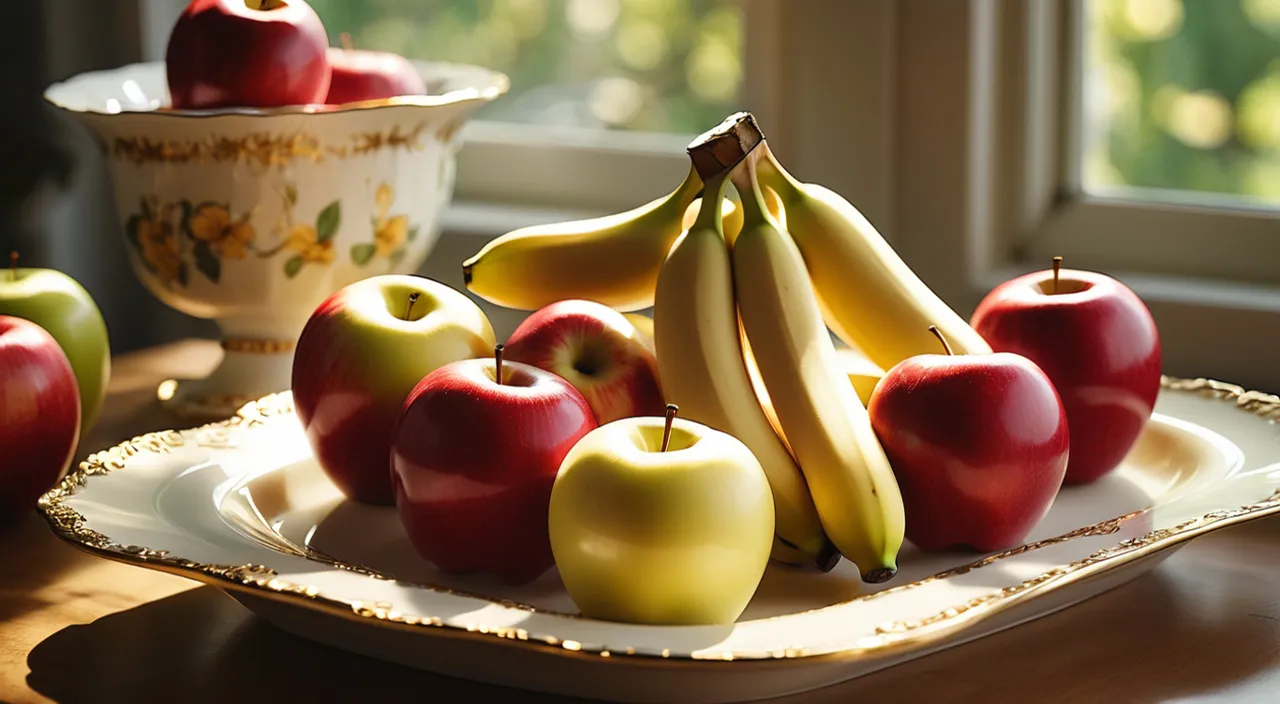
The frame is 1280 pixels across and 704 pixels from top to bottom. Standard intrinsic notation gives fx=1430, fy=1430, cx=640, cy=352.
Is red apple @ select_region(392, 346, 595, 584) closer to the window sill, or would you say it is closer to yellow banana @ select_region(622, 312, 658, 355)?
yellow banana @ select_region(622, 312, 658, 355)

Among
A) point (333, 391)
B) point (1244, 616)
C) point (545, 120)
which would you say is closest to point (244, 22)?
point (333, 391)

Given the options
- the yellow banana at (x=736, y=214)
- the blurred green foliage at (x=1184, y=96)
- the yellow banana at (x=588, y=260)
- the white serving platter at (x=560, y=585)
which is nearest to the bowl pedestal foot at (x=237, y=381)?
the white serving platter at (x=560, y=585)

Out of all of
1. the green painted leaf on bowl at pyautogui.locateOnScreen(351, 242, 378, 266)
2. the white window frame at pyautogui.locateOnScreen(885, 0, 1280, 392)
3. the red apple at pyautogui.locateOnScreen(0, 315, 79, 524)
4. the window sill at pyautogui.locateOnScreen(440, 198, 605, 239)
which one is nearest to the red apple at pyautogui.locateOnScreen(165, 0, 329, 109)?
the green painted leaf on bowl at pyautogui.locateOnScreen(351, 242, 378, 266)

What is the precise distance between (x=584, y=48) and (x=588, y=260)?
0.67 m

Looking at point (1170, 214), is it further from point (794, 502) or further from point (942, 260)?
point (794, 502)

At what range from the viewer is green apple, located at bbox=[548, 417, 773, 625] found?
0.55m

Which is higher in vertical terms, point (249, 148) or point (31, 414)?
point (249, 148)

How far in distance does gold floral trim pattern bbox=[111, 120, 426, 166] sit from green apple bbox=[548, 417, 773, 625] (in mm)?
500

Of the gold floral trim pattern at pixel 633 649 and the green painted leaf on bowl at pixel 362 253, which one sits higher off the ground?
the green painted leaf on bowl at pixel 362 253

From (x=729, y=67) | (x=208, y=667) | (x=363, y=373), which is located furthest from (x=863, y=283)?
(x=729, y=67)

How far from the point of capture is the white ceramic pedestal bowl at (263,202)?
100cm

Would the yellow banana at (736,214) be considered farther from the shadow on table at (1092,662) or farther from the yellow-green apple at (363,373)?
the shadow on table at (1092,662)

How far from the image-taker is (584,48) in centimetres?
140

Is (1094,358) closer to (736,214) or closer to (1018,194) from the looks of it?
(736,214)
